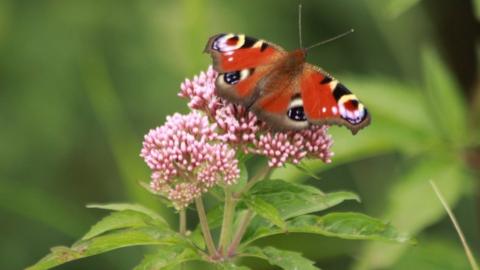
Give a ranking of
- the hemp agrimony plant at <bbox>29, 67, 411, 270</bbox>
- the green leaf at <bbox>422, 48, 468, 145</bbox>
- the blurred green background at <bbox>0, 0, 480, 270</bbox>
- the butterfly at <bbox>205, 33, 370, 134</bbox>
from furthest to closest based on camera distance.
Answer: the blurred green background at <bbox>0, 0, 480, 270</bbox>
the green leaf at <bbox>422, 48, 468, 145</bbox>
the butterfly at <bbox>205, 33, 370, 134</bbox>
the hemp agrimony plant at <bbox>29, 67, 411, 270</bbox>

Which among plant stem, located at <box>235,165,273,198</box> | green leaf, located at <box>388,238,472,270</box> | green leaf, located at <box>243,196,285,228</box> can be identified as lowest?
green leaf, located at <box>388,238,472,270</box>

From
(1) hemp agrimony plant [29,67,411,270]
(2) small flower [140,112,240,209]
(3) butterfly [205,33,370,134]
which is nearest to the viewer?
(1) hemp agrimony plant [29,67,411,270]

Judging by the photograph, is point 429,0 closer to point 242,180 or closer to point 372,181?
point 372,181

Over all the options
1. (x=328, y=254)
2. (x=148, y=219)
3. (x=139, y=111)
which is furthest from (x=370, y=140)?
(x=139, y=111)

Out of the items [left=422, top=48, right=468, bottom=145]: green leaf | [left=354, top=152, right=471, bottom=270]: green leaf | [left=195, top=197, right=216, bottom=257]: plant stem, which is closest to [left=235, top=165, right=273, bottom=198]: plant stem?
[left=195, top=197, right=216, bottom=257]: plant stem

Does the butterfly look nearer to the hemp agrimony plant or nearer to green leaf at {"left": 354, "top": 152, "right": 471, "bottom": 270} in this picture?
the hemp agrimony plant

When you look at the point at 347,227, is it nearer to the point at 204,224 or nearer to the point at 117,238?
the point at 204,224

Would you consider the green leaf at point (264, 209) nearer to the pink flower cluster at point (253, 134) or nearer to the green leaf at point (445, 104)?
the pink flower cluster at point (253, 134)
